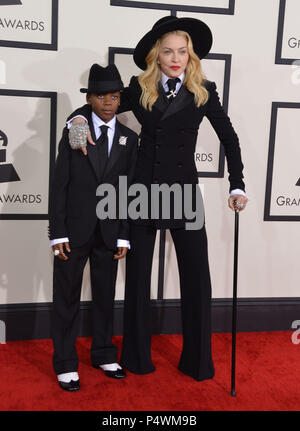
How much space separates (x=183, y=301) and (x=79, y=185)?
2.96 feet

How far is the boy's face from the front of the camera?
110 inches

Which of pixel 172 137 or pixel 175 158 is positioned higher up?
pixel 172 137

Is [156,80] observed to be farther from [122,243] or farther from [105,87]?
[122,243]

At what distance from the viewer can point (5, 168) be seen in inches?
135

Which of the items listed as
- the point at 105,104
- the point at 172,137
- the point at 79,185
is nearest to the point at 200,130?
the point at 172,137

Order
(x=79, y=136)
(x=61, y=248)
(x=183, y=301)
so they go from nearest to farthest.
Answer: (x=79, y=136) < (x=61, y=248) < (x=183, y=301)

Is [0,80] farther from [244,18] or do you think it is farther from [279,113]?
[279,113]

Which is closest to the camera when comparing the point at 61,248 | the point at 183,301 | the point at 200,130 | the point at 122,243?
the point at 61,248

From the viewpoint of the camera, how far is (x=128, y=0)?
3387 mm

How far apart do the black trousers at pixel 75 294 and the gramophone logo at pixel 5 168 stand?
792mm

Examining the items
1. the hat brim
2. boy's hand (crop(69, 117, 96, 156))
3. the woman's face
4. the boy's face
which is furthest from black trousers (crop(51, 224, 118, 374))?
the woman's face
